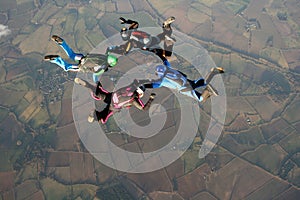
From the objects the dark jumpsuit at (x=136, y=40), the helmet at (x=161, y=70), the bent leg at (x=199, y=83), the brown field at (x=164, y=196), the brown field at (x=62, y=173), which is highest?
the dark jumpsuit at (x=136, y=40)

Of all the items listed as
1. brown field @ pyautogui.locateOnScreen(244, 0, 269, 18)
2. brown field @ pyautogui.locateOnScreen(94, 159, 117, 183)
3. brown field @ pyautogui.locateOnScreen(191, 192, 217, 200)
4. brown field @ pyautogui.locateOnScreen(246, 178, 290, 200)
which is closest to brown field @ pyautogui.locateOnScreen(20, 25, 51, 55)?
brown field @ pyautogui.locateOnScreen(94, 159, 117, 183)

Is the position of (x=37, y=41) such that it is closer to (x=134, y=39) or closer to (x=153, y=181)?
(x=153, y=181)

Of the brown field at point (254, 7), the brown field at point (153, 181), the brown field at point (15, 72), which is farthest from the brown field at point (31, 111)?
the brown field at point (254, 7)

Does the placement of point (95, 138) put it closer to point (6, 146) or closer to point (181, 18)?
point (6, 146)

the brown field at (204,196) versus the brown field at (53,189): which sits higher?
the brown field at (204,196)

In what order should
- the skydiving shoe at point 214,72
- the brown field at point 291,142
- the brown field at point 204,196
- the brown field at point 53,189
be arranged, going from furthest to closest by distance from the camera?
the brown field at point 291,142
the brown field at point 53,189
the brown field at point 204,196
the skydiving shoe at point 214,72

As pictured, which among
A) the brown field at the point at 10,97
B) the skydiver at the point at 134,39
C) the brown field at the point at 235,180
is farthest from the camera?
the brown field at the point at 10,97

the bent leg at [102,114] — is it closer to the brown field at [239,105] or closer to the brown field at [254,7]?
the brown field at [239,105]

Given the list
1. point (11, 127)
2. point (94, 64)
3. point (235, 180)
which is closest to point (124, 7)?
point (11, 127)
